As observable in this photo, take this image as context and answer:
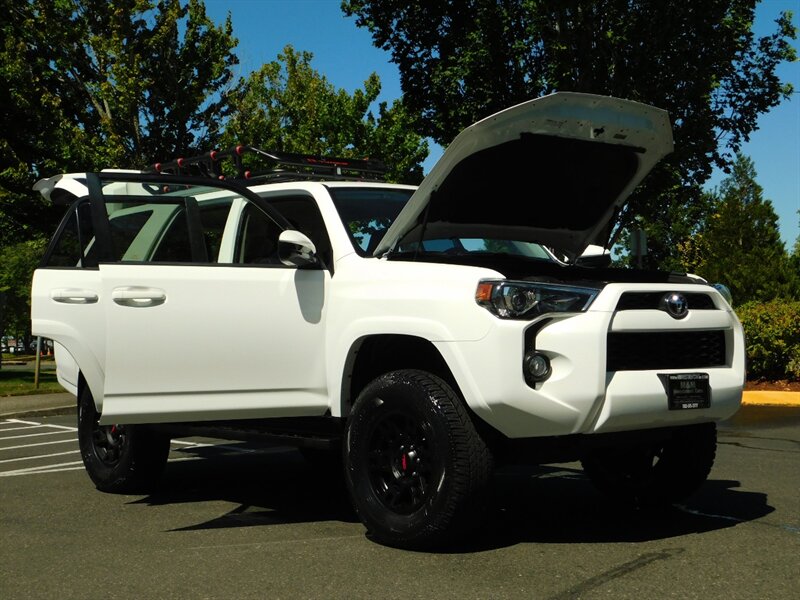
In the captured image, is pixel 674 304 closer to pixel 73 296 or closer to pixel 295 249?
pixel 295 249

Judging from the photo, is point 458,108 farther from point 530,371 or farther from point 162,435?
point 530,371

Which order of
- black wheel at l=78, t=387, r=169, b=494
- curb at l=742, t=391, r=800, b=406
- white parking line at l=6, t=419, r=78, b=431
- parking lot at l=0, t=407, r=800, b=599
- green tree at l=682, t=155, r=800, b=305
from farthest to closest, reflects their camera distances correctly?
green tree at l=682, t=155, r=800, b=305
curb at l=742, t=391, r=800, b=406
white parking line at l=6, t=419, r=78, b=431
black wheel at l=78, t=387, r=169, b=494
parking lot at l=0, t=407, r=800, b=599

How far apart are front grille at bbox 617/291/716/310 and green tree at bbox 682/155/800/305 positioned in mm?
15389

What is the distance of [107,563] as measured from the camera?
15.8 ft

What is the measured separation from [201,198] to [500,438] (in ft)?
8.99

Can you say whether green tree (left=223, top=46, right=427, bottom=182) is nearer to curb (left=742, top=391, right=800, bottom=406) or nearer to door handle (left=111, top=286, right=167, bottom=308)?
curb (left=742, top=391, right=800, bottom=406)

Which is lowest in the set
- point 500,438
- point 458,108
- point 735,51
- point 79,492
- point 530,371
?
point 79,492

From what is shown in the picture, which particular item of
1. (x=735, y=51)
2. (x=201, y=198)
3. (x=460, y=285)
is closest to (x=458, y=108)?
(x=735, y=51)

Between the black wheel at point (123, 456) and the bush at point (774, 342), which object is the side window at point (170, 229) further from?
the bush at point (774, 342)

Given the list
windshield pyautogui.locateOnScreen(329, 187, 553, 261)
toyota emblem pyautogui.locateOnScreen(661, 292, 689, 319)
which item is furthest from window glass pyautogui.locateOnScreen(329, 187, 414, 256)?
toyota emblem pyautogui.locateOnScreen(661, 292, 689, 319)

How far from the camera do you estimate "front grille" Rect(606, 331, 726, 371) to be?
4766 mm

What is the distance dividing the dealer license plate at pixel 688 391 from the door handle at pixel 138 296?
2.75 meters

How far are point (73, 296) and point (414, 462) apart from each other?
252cm

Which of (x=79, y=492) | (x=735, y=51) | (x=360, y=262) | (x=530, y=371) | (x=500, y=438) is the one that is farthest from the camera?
(x=735, y=51)
